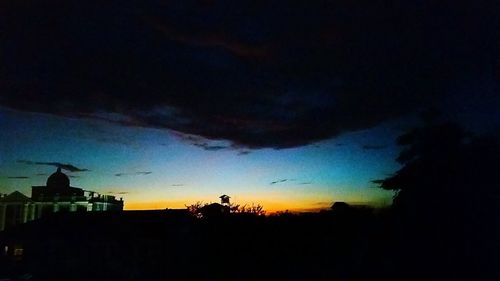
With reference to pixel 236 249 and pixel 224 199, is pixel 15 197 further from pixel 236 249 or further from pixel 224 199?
pixel 236 249

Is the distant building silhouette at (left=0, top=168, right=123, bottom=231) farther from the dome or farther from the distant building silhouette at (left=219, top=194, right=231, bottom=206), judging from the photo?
the distant building silhouette at (left=219, top=194, right=231, bottom=206)

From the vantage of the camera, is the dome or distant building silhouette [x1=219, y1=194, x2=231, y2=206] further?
distant building silhouette [x1=219, y1=194, x2=231, y2=206]

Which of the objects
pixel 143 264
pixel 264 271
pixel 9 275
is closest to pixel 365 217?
pixel 264 271

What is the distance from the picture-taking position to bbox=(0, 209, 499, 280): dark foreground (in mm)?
2592

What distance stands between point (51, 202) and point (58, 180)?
182mm

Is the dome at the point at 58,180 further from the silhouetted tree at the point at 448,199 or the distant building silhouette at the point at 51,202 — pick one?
the silhouetted tree at the point at 448,199

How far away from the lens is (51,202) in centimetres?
266

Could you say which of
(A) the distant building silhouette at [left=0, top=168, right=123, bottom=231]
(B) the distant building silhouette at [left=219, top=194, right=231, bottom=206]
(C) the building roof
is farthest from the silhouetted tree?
(C) the building roof

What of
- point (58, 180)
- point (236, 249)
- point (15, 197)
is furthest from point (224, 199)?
point (15, 197)

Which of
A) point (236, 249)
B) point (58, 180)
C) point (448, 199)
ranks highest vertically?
point (58, 180)

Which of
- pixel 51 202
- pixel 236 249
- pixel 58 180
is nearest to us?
pixel 58 180

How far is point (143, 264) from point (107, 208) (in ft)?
1.19

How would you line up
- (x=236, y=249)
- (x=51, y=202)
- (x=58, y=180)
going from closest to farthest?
(x=58, y=180) < (x=51, y=202) < (x=236, y=249)

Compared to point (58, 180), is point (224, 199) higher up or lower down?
lower down
